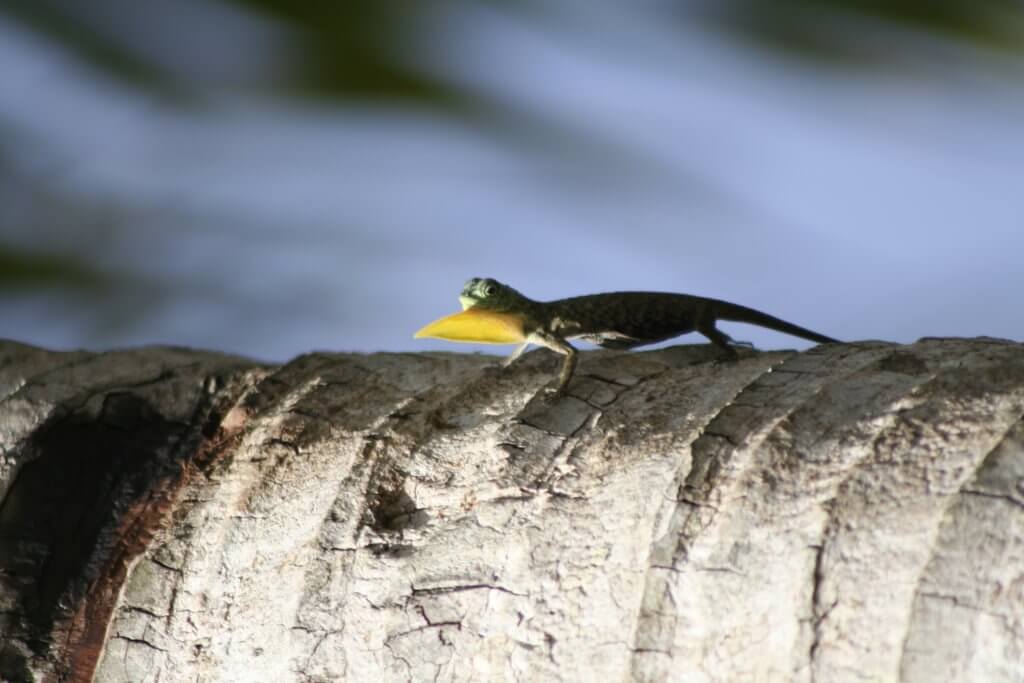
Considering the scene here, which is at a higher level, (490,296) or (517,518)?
(490,296)

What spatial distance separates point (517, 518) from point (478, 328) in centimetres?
75

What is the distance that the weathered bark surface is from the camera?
104 cm

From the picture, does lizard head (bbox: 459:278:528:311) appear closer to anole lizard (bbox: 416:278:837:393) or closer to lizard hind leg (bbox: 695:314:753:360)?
anole lizard (bbox: 416:278:837:393)

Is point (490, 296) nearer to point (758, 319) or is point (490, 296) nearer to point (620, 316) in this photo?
point (620, 316)

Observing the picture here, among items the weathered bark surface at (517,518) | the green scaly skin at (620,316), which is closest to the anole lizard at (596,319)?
the green scaly skin at (620,316)

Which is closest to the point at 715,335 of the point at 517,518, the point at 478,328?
the point at 478,328

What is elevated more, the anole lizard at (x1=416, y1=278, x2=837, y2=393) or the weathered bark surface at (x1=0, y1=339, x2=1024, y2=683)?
the anole lizard at (x1=416, y1=278, x2=837, y2=393)

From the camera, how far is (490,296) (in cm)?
215

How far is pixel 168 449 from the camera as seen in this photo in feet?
5.26

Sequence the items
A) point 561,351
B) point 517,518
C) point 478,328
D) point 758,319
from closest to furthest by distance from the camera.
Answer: point 517,518, point 561,351, point 478,328, point 758,319

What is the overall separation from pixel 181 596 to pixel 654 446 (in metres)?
0.64

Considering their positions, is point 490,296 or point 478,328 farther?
point 490,296

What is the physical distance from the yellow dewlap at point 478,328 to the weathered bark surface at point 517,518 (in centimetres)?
11

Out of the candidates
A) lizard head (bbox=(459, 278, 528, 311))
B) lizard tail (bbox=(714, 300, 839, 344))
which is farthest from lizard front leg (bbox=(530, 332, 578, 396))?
lizard tail (bbox=(714, 300, 839, 344))
